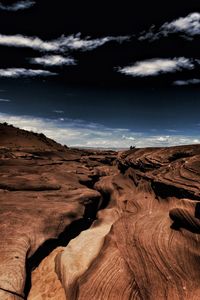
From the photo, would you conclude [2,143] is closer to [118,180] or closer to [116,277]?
[118,180]

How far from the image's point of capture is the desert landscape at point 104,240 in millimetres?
9398

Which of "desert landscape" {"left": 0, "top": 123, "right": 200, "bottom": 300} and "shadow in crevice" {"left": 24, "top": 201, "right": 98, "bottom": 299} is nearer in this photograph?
"desert landscape" {"left": 0, "top": 123, "right": 200, "bottom": 300}

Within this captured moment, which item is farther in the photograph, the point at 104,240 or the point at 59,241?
the point at 59,241

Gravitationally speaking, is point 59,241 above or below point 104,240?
below

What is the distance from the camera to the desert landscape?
9398 mm

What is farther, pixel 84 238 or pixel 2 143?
pixel 2 143

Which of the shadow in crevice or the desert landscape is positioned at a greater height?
the desert landscape

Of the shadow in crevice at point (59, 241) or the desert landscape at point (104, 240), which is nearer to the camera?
the desert landscape at point (104, 240)

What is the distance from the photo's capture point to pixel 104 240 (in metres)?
12.7

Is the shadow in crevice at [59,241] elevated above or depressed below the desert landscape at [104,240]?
below

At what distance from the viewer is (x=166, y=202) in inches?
635

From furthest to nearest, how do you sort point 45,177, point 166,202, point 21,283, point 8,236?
point 45,177 < point 166,202 < point 8,236 < point 21,283

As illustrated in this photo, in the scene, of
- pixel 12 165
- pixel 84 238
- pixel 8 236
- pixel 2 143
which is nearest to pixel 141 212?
pixel 84 238

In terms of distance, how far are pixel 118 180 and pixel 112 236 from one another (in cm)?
1442
